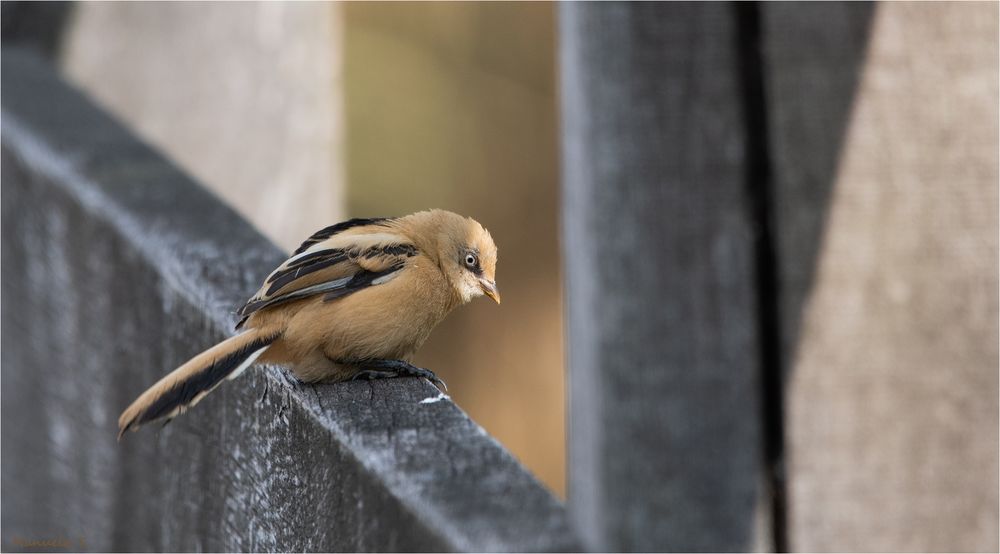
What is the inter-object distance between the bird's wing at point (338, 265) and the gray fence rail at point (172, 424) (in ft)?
0.50

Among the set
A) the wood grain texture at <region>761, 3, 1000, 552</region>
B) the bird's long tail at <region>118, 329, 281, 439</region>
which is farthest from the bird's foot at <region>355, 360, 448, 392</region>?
the wood grain texture at <region>761, 3, 1000, 552</region>

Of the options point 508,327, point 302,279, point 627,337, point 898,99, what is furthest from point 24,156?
point 508,327

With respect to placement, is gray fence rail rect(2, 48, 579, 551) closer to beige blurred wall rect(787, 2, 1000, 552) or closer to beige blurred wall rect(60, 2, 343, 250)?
beige blurred wall rect(60, 2, 343, 250)

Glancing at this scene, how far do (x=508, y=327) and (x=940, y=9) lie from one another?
653cm

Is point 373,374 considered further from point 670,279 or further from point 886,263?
point 886,263

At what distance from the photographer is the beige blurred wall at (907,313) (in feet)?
7.38

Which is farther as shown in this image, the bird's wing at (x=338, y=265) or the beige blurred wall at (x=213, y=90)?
the beige blurred wall at (x=213, y=90)

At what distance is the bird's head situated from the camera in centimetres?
284

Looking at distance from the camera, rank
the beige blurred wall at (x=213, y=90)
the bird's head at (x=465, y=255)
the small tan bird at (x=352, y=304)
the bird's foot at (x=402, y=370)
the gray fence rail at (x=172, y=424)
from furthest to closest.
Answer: the beige blurred wall at (x=213, y=90)
the bird's head at (x=465, y=255)
the bird's foot at (x=402, y=370)
the small tan bird at (x=352, y=304)
the gray fence rail at (x=172, y=424)

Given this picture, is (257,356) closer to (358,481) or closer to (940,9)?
(358,481)

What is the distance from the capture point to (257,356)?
224cm

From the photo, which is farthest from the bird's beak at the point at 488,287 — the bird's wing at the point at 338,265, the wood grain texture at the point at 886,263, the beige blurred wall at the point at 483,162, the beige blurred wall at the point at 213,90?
the beige blurred wall at the point at 483,162

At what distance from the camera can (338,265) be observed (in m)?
2.60

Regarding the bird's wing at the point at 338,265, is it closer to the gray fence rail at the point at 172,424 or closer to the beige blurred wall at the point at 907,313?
the gray fence rail at the point at 172,424
